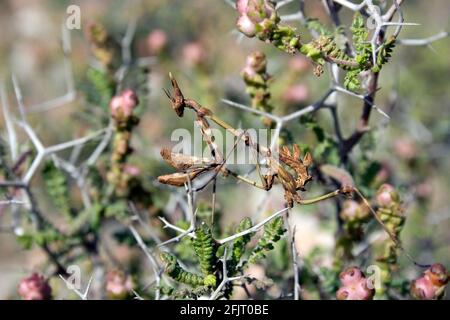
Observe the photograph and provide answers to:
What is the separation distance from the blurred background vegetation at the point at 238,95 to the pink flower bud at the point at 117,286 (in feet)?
1.28

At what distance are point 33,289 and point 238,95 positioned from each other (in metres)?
1.54

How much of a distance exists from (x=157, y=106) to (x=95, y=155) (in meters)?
1.93

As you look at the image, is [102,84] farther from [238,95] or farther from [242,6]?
[238,95]

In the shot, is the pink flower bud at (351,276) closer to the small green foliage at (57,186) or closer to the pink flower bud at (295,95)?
the small green foliage at (57,186)

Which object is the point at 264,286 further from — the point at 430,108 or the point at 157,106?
the point at 157,106

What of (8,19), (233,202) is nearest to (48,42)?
(8,19)

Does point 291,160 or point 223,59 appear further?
point 223,59

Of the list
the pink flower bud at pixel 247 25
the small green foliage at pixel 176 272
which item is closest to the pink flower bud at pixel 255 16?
the pink flower bud at pixel 247 25

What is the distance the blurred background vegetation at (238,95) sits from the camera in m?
2.73

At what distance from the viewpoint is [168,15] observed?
434 cm

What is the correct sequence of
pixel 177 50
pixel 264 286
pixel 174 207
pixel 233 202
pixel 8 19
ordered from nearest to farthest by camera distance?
pixel 264 286 < pixel 174 207 < pixel 233 202 < pixel 177 50 < pixel 8 19

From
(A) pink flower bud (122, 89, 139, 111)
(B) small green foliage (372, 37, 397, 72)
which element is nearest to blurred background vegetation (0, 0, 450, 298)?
(A) pink flower bud (122, 89, 139, 111)

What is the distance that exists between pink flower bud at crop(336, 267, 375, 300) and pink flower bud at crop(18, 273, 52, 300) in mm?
882

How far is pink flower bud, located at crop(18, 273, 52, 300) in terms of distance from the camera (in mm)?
1822
